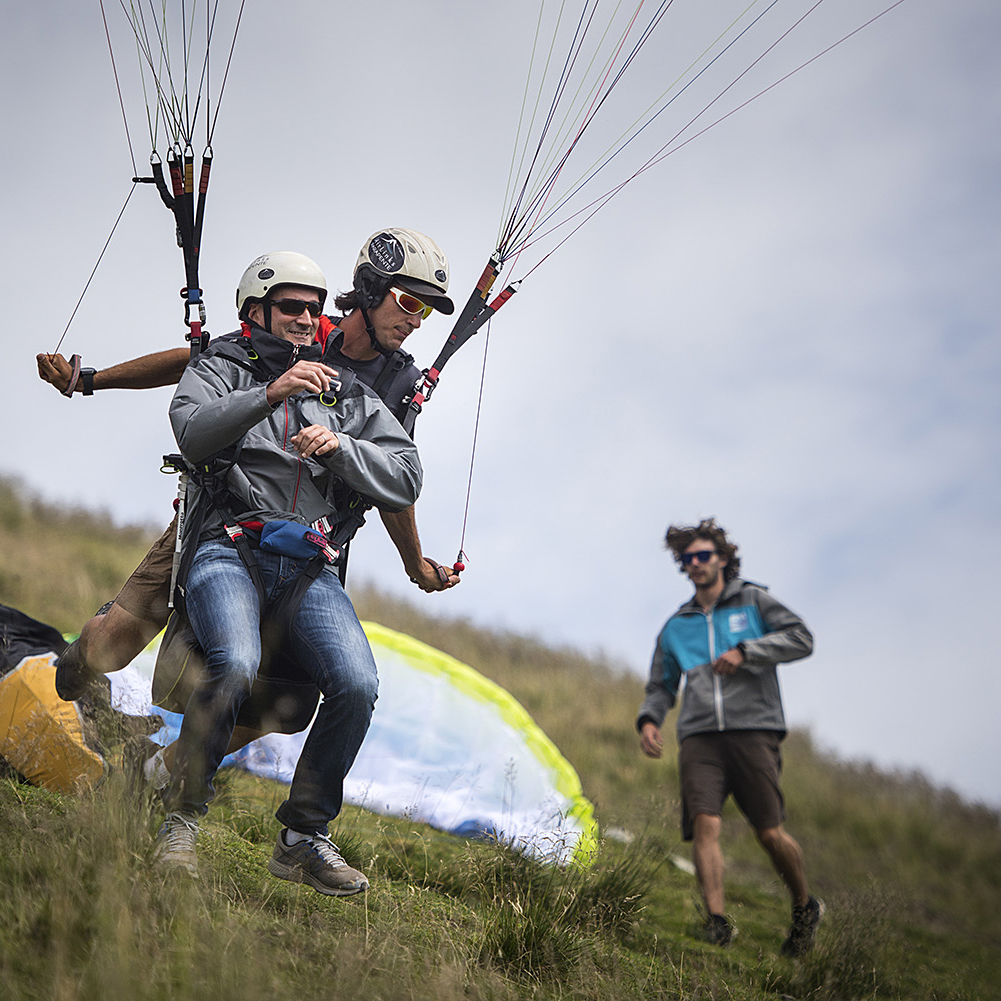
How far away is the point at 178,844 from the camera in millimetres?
2795

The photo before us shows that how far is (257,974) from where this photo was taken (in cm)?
216

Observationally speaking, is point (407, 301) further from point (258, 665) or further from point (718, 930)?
point (718, 930)

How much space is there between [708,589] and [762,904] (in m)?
3.48

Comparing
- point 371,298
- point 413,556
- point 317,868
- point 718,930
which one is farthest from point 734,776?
point 371,298

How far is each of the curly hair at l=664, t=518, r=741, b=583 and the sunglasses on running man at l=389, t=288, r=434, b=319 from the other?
3026mm

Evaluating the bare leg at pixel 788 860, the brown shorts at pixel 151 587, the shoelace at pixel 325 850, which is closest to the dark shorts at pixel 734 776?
the bare leg at pixel 788 860

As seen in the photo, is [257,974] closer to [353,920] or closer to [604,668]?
[353,920]

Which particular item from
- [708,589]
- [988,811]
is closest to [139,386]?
Result: [708,589]

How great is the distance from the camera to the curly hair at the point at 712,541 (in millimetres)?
6270

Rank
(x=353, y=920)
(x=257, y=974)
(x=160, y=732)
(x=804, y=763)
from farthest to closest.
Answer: (x=804, y=763) → (x=160, y=732) → (x=353, y=920) → (x=257, y=974)

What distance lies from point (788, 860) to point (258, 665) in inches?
145

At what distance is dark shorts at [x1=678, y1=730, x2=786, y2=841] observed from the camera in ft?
18.2

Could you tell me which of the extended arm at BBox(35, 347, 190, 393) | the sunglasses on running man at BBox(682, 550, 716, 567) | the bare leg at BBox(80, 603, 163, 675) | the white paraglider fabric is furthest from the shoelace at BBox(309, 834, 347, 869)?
the sunglasses on running man at BBox(682, 550, 716, 567)

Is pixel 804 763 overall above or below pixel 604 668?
below
